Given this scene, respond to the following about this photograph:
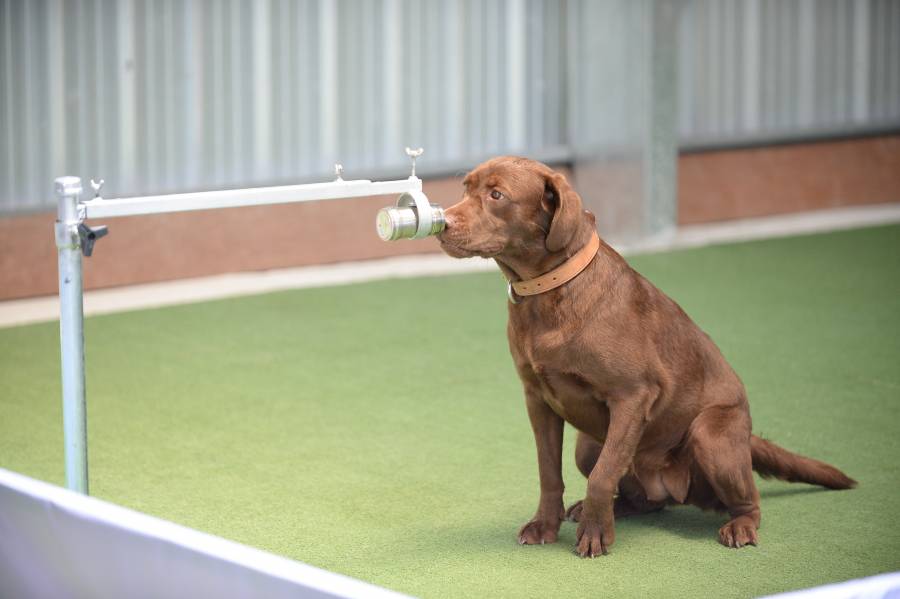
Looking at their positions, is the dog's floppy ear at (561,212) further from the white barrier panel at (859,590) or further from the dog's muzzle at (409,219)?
the white barrier panel at (859,590)

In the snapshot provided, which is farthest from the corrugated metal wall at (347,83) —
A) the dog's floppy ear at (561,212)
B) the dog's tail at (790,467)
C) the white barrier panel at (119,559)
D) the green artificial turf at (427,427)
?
the white barrier panel at (119,559)

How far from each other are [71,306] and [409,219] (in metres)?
0.80

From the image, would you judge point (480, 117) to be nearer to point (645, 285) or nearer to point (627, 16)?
point (627, 16)

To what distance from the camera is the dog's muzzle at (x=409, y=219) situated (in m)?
3.28

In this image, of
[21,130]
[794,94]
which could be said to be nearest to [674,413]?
[21,130]

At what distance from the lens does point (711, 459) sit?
390 cm

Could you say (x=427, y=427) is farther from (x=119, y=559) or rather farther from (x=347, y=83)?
(x=347, y=83)

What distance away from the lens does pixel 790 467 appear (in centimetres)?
421

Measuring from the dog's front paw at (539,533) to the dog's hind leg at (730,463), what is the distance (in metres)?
0.45

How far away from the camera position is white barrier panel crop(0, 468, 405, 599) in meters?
2.34

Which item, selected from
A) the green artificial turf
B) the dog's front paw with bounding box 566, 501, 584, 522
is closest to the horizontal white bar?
the green artificial turf

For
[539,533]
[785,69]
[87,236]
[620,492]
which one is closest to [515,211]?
[539,533]

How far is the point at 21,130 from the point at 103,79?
530 millimetres

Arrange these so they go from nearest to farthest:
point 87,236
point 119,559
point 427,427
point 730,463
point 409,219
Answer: point 119,559
point 87,236
point 409,219
point 730,463
point 427,427
